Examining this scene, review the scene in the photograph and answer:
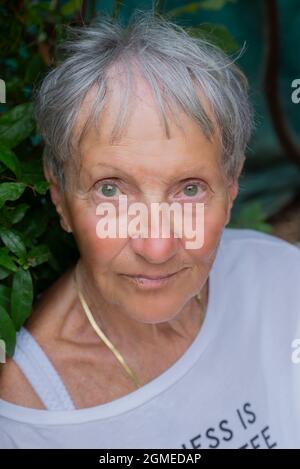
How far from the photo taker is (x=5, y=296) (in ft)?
5.35

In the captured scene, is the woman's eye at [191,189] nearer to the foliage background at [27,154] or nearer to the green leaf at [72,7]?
the foliage background at [27,154]

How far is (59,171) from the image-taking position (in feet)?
5.32

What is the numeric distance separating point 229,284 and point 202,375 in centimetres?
26

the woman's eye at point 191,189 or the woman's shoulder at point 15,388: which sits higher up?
the woman's eye at point 191,189

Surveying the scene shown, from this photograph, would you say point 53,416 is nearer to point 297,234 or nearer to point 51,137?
point 51,137

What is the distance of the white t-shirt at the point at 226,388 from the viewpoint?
5.53 ft

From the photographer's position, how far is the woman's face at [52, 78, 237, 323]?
1468 millimetres

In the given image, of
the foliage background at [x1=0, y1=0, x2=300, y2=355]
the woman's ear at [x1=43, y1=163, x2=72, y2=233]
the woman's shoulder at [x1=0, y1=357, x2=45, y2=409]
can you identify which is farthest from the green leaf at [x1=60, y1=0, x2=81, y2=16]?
the woman's shoulder at [x1=0, y1=357, x2=45, y2=409]

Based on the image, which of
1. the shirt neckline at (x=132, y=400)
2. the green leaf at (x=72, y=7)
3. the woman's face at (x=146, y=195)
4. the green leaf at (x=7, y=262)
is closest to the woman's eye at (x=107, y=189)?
the woman's face at (x=146, y=195)

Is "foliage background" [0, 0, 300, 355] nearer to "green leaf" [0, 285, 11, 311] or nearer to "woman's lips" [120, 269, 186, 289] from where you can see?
"green leaf" [0, 285, 11, 311]

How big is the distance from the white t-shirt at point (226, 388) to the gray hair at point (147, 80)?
1.37 ft

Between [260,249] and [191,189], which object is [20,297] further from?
[260,249]

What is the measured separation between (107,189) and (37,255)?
0.76 ft

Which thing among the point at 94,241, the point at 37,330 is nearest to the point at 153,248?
the point at 94,241
